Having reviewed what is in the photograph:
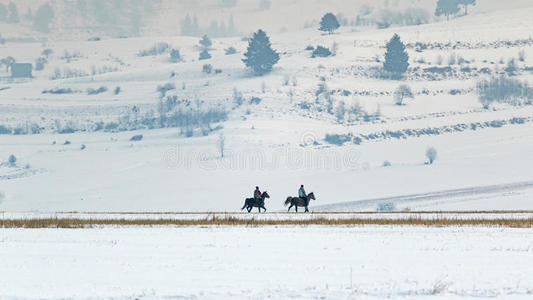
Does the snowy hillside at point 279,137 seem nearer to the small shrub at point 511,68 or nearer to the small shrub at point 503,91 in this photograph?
the small shrub at point 511,68

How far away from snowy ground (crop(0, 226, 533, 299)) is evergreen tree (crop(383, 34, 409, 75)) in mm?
158163

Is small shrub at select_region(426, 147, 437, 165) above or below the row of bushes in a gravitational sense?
below

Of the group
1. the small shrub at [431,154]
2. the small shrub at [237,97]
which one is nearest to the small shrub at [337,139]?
the small shrub at [431,154]

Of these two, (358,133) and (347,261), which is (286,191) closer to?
(358,133)

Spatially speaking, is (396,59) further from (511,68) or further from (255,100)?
(255,100)

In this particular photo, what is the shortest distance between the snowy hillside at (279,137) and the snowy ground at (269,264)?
5539cm

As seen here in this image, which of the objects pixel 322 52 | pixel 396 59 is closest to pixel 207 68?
pixel 322 52

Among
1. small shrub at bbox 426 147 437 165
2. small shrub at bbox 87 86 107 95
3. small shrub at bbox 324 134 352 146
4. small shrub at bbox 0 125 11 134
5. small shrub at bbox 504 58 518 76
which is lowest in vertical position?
small shrub at bbox 426 147 437 165

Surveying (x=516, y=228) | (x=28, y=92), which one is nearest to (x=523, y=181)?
(x=516, y=228)

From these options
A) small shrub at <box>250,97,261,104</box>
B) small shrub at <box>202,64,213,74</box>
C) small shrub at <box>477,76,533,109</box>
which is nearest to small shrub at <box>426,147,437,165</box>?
small shrub at <box>477,76,533,109</box>

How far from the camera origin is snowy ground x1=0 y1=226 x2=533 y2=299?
1683 cm

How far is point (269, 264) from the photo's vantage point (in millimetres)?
20234

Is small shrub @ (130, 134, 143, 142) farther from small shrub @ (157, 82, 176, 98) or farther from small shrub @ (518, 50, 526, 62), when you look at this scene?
small shrub @ (518, 50, 526, 62)

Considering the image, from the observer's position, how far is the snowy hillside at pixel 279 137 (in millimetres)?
107938
